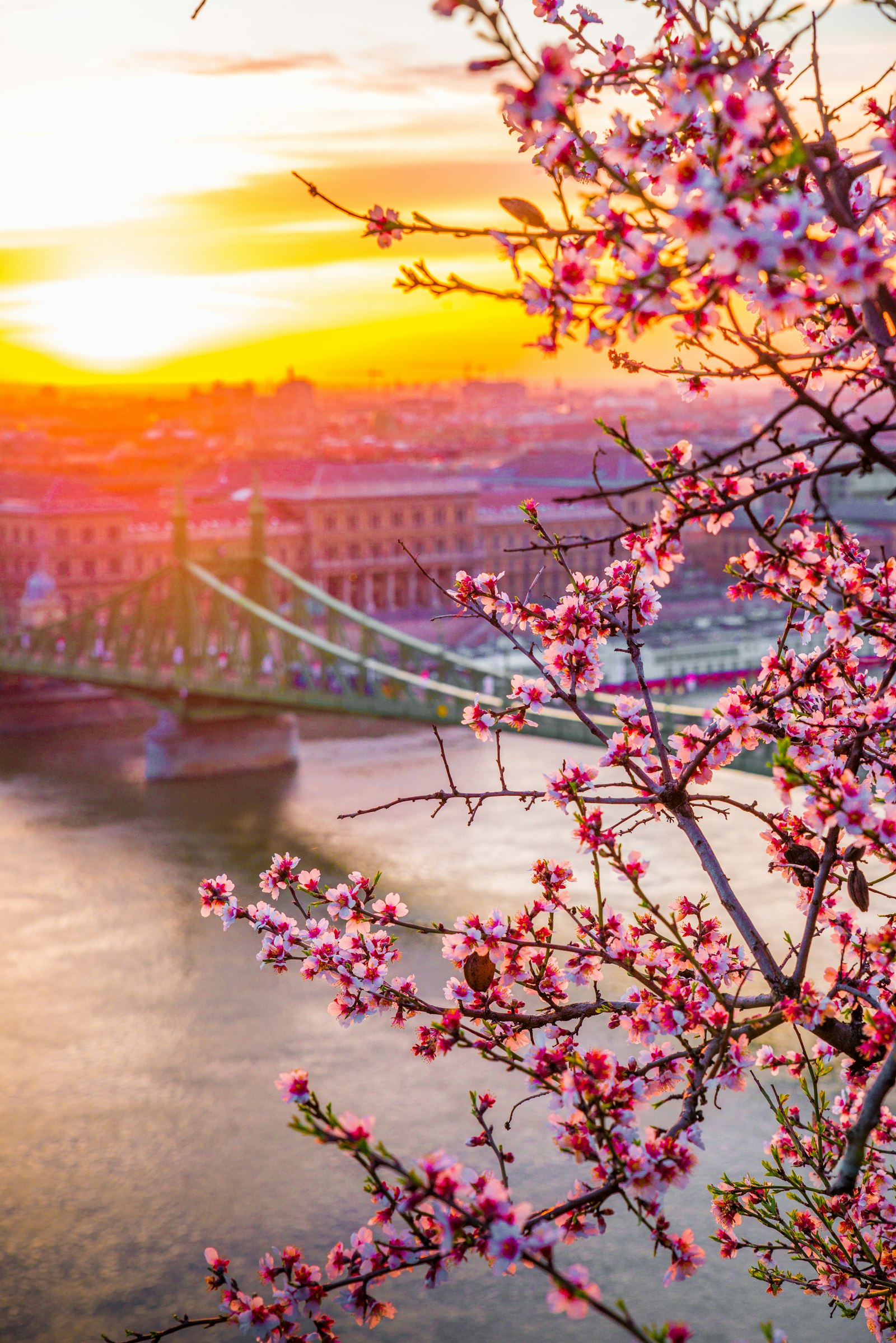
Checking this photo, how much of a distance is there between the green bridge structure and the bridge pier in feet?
0.11

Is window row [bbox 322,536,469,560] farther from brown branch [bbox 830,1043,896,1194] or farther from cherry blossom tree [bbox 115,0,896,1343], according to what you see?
brown branch [bbox 830,1043,896,1194]

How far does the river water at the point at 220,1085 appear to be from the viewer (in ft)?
39.8

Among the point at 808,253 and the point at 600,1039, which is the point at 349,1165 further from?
the point at 808,253

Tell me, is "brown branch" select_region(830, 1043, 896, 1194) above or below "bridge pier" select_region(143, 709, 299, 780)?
above

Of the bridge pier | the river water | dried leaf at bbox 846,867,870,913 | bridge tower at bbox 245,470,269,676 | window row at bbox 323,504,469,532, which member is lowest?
the river water

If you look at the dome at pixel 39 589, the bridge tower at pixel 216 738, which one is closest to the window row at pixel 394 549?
the dome at pixel 39 589

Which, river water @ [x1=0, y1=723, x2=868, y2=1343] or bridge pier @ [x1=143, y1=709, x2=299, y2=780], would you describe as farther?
bridge pier @ [x1=143, y1=709, x2=299, y2=780]

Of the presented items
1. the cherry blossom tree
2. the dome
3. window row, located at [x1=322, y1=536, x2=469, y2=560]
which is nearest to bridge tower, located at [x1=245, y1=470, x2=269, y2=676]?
the dome

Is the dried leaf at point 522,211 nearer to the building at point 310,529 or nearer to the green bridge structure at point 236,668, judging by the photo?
the green bridge structure at point 236,668

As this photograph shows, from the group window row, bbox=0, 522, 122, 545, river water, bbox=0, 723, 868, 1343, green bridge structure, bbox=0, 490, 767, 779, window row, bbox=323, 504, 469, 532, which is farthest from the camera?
window row, bbox=323, 504, 469, 532

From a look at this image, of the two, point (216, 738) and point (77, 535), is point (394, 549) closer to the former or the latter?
point (77, 535)

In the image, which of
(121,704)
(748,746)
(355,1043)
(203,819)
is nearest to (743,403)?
(121,704)

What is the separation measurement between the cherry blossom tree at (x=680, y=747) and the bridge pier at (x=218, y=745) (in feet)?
106

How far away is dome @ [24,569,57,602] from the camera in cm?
5428
